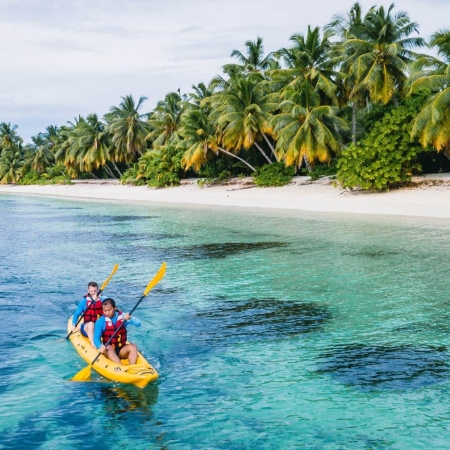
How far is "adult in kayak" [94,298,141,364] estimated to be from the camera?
356 inches

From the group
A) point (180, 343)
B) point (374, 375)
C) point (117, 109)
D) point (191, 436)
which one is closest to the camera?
point (191, 436)

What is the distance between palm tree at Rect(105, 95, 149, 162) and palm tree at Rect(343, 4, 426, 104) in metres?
34.2

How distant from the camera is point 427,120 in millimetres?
31484

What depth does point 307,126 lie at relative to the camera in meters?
38.6

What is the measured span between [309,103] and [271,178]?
792 centimetres

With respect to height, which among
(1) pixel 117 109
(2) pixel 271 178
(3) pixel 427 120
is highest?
(1) pixel 117 109

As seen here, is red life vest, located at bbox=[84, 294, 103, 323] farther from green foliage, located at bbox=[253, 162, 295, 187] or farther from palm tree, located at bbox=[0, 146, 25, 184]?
palm tree, located at bbox=[0, 146, 25, 184]

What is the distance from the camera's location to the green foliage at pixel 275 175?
45.4m

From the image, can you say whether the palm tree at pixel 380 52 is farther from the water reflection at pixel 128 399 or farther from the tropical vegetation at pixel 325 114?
the water reflection at pixel 128 399

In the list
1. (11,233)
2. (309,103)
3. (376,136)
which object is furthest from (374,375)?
(309,103)

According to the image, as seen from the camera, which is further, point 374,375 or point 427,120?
point 427,120

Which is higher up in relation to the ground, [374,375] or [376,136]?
[376,136]

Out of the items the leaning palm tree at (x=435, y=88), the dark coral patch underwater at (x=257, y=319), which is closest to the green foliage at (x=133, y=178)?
the leaning palm tree at (x=435, y=88)

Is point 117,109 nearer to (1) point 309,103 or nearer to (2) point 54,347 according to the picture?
(1) point 309,103
